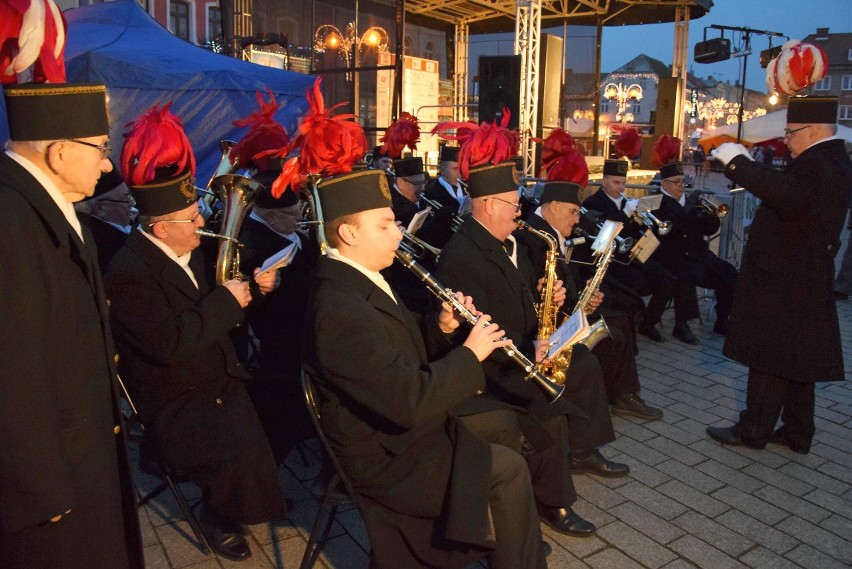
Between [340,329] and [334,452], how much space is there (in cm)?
55

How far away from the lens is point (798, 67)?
4539 mm

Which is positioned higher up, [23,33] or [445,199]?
[23,33]

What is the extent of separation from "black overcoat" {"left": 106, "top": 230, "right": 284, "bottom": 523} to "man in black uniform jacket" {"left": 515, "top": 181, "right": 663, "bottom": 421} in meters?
2.61

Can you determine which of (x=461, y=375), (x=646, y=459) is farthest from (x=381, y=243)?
(x=646, y=459)

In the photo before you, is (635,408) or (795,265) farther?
(635,408)

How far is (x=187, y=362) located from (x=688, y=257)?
5.97 metres

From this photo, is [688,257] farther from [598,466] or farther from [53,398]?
[53,398]

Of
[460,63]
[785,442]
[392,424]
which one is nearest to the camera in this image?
[392,424]

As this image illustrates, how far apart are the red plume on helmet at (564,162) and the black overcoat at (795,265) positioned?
4.93ft

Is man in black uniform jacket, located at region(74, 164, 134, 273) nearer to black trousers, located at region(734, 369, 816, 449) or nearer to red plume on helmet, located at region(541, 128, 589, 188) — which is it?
red plume on helmet, located at region(541, 128, 589, 188)

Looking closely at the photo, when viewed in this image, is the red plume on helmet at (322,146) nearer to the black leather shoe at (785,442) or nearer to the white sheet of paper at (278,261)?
the white sheet of paper at (278,261)

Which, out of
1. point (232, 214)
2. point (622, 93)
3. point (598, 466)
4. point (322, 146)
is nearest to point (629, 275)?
point (598, 466)

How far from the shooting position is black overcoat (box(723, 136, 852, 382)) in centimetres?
428

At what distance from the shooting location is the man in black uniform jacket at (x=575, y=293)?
5.21 meters
